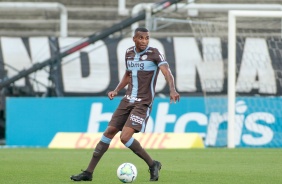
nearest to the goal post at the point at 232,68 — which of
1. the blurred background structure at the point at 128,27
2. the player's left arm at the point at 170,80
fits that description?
the blurred background structure at the point at 128,27

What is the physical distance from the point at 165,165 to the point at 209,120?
656cm

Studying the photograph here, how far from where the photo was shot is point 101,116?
21516 millimetres

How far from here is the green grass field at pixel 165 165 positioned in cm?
1212

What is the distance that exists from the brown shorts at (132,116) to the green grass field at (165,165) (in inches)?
27.1

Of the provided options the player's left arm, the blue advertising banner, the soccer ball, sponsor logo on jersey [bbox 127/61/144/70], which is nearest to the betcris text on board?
the blue advertising banner

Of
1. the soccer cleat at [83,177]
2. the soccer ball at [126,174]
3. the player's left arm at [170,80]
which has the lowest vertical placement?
the soccer cleat at [83,177]

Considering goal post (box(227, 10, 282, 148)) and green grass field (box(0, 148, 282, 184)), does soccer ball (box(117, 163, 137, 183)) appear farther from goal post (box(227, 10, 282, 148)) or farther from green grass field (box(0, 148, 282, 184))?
goal post (box(227, 10, 282, 148))

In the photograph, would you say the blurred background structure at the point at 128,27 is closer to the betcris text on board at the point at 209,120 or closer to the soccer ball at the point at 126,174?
the betcris text on board at the point at 209,120

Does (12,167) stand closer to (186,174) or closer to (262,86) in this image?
(186,174)

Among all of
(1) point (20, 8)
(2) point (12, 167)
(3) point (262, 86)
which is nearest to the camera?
(2) point (12, 167)

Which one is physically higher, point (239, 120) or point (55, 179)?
point (55, 179)

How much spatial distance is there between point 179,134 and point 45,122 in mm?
3091

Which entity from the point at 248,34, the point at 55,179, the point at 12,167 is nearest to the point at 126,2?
the point at 248,34

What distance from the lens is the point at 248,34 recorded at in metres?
22.4
